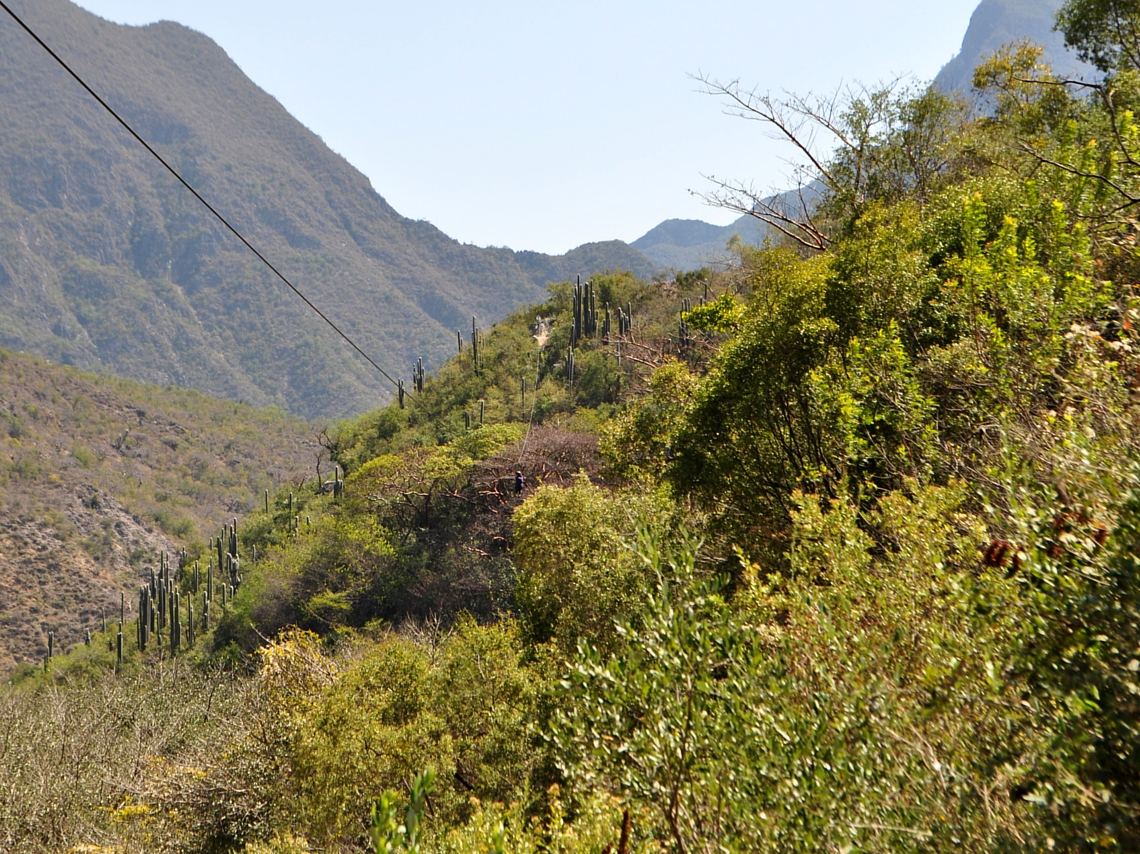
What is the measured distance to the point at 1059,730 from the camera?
10.6 ft

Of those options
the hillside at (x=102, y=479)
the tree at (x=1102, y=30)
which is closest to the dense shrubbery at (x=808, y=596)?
the tree at (x=1102, y=30)

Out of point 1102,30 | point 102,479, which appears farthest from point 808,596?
point 102,479

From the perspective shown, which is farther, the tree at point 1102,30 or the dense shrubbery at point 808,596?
the tree at point 1102,30

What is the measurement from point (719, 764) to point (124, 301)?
703 feet

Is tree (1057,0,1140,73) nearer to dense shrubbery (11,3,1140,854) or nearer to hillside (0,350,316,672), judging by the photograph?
dense shrubbery (11,3,1140,854)

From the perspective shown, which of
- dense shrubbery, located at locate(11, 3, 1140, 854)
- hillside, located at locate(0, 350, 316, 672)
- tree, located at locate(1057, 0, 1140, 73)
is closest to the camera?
dense shrubbery, located at locate(11, 3, 1140, 854)

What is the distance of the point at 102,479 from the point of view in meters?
79.0

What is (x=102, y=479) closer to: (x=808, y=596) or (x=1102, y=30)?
(x=1102, y=30)

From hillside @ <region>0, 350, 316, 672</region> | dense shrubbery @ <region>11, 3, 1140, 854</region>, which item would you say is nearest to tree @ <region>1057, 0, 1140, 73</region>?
dense shrubbery @ <region>11, 3, 1140, 854</region>

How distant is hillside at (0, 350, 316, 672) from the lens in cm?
5934

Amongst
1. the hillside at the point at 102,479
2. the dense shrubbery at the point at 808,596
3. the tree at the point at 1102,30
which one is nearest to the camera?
the dense shrubbery at the point at 808,596

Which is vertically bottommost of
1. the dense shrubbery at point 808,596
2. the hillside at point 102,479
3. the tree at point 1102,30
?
the hillside at point 102,479

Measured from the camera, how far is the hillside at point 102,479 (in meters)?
59.3

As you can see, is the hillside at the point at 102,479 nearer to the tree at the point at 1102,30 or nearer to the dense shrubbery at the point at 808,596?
the dense shrubbery at the point at 808,596
